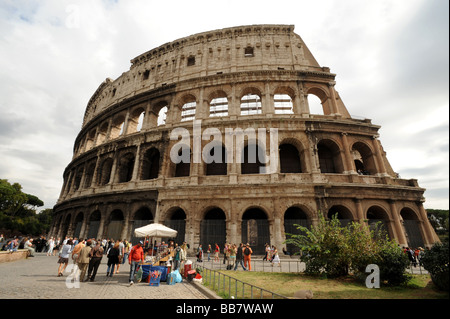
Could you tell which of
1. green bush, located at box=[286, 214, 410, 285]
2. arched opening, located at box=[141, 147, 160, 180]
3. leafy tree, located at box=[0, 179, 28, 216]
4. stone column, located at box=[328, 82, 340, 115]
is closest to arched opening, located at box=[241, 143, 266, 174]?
stone column, located at box=[328, 82, 340, 115]

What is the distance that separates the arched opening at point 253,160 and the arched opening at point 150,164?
8675 mm

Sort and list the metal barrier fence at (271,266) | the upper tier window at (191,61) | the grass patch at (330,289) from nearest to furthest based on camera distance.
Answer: the grass patch at (330,289) → the metal barrier fence at (271,266) → the upper tier window at (191,61)

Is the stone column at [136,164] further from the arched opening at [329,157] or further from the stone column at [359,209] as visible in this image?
the stone column at [359,209]

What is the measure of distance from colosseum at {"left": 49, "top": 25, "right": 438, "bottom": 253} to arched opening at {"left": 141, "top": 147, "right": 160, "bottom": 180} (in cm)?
12

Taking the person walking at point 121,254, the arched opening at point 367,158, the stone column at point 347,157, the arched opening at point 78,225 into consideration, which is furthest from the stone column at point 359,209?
the arched opening at point 78,225

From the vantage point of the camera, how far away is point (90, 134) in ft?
87.7

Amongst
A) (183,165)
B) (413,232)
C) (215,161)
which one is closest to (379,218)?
(413,232)

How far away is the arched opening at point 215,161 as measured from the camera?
18172 millimetres

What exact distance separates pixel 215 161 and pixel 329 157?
1026cm
